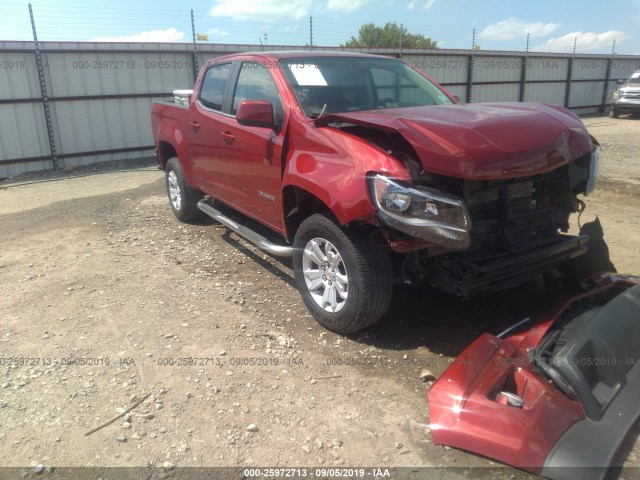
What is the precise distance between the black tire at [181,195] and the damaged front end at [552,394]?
13.6 feet

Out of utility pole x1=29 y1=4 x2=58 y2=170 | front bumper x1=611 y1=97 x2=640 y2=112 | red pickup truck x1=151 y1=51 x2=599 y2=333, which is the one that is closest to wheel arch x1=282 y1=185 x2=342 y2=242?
red pickup truck x1=151 y1=51 x2=599 y2=333

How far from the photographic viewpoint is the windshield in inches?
161

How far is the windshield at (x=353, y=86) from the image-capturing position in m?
4.09

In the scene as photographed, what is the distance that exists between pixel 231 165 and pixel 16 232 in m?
3.46

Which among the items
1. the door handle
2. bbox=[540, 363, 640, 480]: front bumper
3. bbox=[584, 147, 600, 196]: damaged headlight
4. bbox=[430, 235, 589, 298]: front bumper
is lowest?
bbox=[540, 363, 640, 480]: front bumper

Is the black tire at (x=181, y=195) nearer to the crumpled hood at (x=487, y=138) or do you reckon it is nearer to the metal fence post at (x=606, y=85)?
the crumpled hood at (x=487, y=138)

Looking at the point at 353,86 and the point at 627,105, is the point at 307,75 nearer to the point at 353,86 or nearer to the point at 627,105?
the point at 353,86

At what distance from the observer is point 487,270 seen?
3.16 meters

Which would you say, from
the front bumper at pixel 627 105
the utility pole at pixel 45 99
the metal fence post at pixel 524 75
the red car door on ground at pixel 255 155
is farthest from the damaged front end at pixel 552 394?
the front bumper at pixel 627 105

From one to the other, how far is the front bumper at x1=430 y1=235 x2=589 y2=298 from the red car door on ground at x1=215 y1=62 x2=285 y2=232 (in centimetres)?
146

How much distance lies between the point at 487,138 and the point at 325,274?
1.42 m

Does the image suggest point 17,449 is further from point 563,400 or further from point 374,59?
point 374,59

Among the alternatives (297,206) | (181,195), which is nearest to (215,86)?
(181,195)

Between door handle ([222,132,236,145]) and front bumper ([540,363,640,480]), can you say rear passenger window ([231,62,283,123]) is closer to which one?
door handle ([222,132,236,145])
